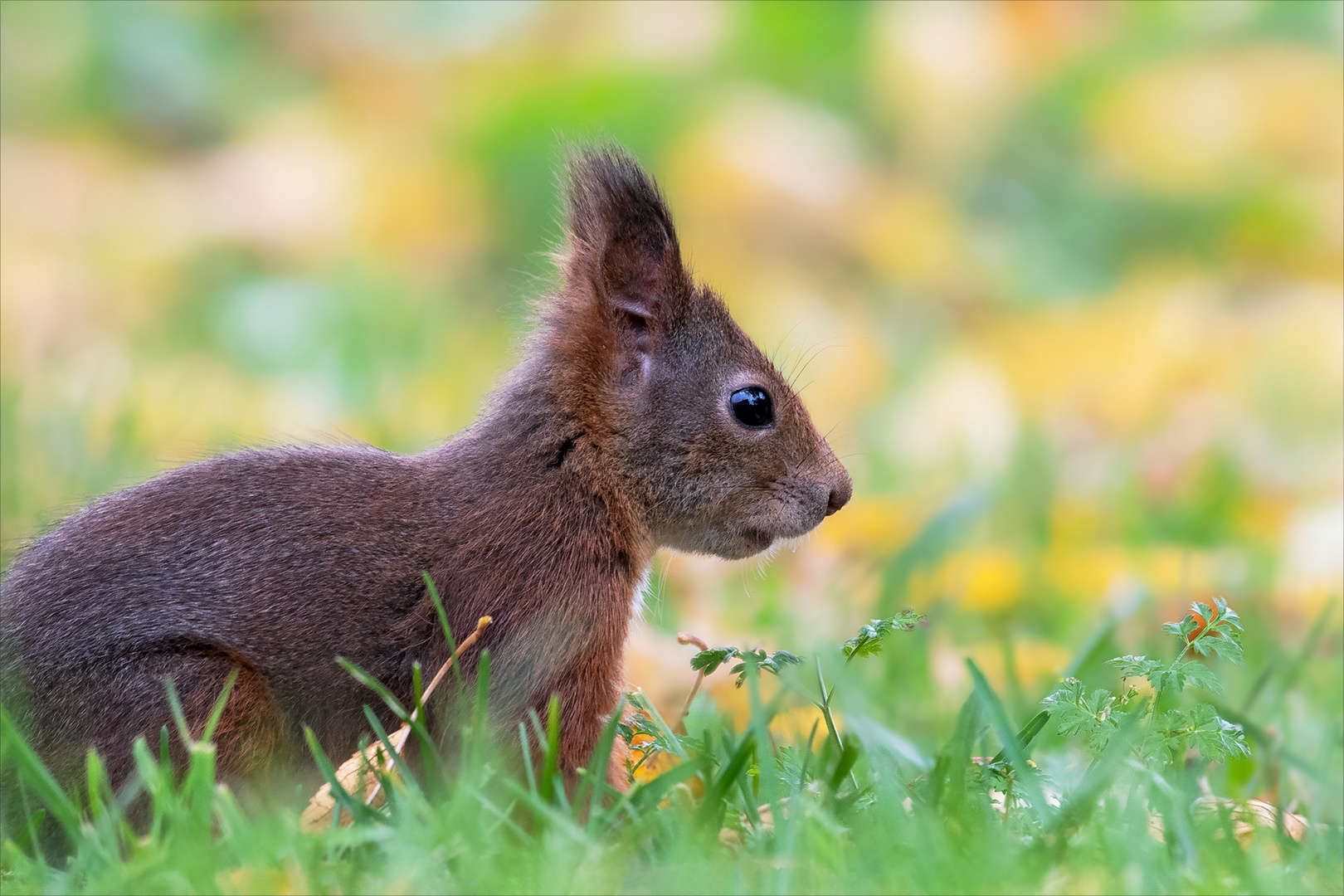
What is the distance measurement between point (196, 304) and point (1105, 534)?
4265 millimetres

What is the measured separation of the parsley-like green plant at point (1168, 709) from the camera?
2543mm

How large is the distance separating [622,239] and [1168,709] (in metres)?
1.41

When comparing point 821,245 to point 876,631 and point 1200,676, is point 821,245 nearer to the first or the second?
point 876,631

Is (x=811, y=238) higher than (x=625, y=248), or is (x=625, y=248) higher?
(x=811, y=238)

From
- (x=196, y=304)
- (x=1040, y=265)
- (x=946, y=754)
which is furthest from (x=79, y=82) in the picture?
(x=946, y=754)

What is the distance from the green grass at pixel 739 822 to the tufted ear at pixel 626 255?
0.83 metres

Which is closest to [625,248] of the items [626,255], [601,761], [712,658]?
[626,255]

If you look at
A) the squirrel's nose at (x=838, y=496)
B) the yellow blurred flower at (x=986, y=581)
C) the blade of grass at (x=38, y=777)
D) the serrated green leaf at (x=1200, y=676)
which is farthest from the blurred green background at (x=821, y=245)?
the blade of grass at (x=38, y=777)

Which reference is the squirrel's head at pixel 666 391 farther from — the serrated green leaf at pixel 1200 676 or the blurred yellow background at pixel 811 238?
the blurred yellow background at pixel 811 238

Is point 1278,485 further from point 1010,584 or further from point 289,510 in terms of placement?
point 289,510

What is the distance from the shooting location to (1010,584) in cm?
480

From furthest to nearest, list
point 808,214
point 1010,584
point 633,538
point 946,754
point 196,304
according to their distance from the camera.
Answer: point 808,214 → point 196,304 → point 1010,584 → point 633,538 → point 946,754

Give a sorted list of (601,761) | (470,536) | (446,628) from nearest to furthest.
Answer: (601,761)
(446,628)
(470,536)

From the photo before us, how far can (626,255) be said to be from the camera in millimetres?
3221
